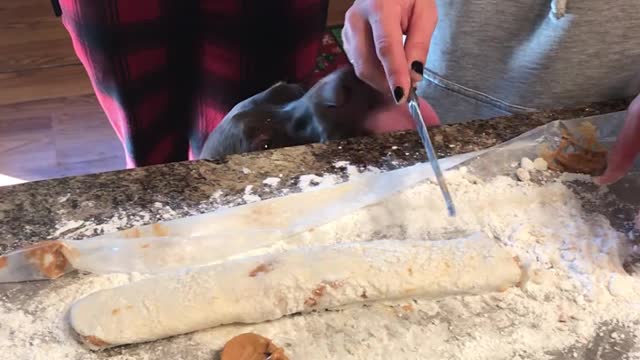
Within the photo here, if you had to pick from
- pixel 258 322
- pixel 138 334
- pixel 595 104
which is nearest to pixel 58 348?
pixel 138 334

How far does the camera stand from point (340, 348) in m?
0.65

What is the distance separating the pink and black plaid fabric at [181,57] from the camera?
1081 millimetres

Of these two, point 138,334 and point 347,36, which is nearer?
point 138,334

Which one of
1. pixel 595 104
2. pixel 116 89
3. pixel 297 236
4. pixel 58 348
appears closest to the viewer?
pixel 58 348

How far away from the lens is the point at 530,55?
925 millimetres

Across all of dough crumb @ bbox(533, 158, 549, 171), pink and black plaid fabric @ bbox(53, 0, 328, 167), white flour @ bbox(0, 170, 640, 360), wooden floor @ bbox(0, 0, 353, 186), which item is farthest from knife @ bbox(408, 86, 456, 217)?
wooden floor @ bbox(0, 0, 353, 186)

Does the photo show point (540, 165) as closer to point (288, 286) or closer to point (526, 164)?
point (526, 164)

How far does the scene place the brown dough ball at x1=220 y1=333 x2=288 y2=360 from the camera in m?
0.62

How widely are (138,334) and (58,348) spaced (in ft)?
0.24

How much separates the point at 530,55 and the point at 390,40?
26cm

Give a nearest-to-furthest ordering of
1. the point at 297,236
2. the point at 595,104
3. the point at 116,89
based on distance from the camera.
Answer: the point at 297,236, the point at 595,104, the point at 116,89

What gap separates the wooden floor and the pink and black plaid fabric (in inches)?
23.0

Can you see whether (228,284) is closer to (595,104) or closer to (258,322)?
(258,322)

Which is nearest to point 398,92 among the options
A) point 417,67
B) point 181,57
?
point 417,67
